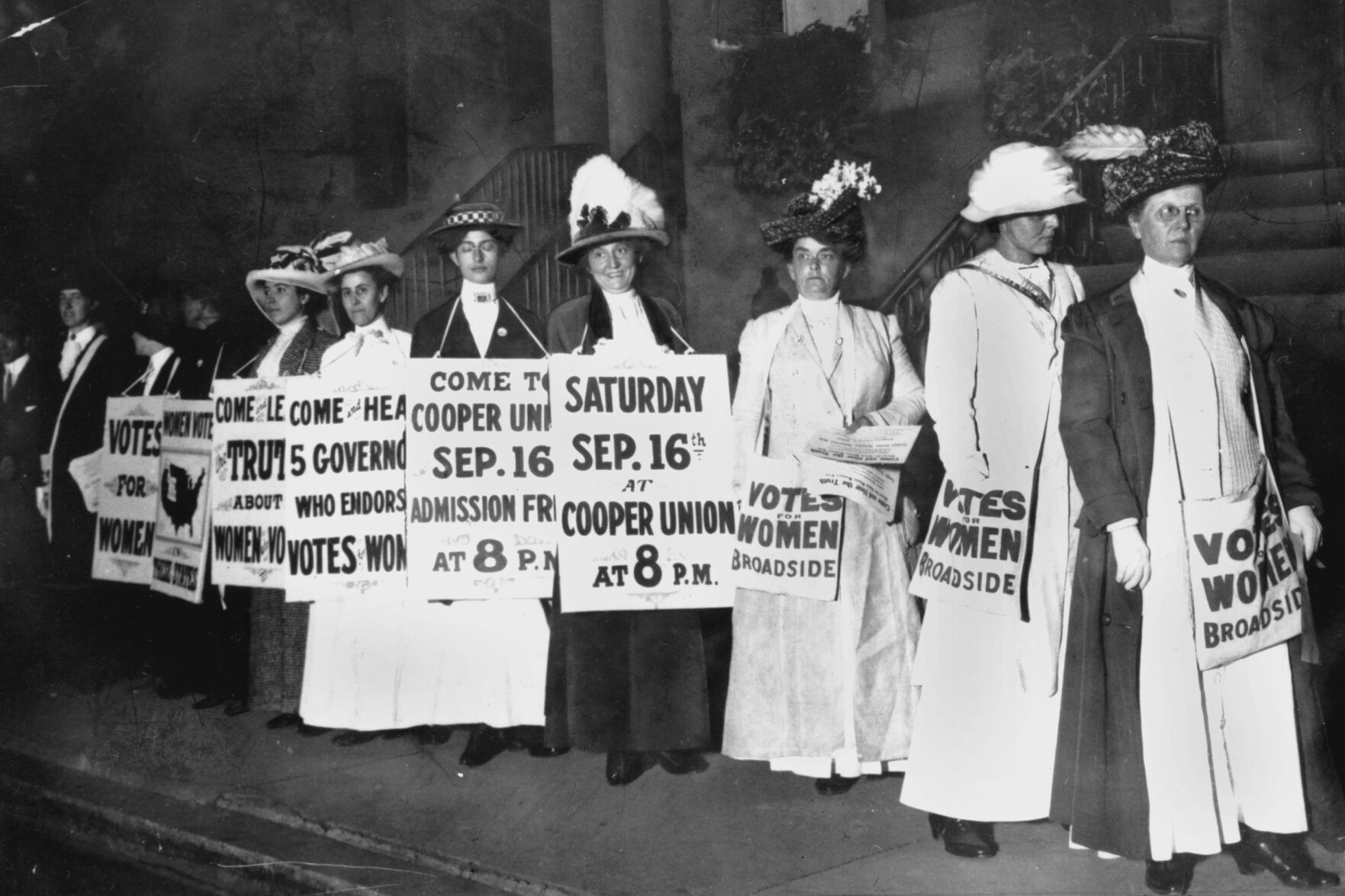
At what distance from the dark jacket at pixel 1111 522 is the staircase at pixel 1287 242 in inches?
14.6

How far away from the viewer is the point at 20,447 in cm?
670

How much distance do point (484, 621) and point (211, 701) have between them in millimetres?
1627

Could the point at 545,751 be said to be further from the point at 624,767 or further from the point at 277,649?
the point at 277,649

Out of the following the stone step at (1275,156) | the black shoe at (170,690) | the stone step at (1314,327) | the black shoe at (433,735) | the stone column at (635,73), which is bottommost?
the black shoe at (433,735)

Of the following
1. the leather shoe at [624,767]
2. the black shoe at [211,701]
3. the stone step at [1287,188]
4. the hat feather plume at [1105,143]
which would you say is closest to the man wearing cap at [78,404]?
the black shoe at [211,701]

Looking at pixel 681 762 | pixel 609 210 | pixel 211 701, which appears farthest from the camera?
pixel 211 701

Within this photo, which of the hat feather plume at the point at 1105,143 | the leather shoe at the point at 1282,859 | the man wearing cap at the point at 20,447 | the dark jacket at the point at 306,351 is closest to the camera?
the leather shoe at the point at 1282,859

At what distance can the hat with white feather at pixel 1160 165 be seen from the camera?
412cm

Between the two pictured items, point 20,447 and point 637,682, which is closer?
point 637,682

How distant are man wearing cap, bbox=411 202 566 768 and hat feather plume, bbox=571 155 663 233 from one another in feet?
0.97

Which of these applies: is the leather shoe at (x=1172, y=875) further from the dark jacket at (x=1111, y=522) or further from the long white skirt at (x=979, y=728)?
the long white skirt at (x=979, y=728)

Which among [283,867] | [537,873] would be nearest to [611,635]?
[537,873]

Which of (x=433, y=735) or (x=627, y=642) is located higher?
(x=627, y=642)

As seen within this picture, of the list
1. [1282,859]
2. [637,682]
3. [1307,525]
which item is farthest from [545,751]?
[1307,525]
